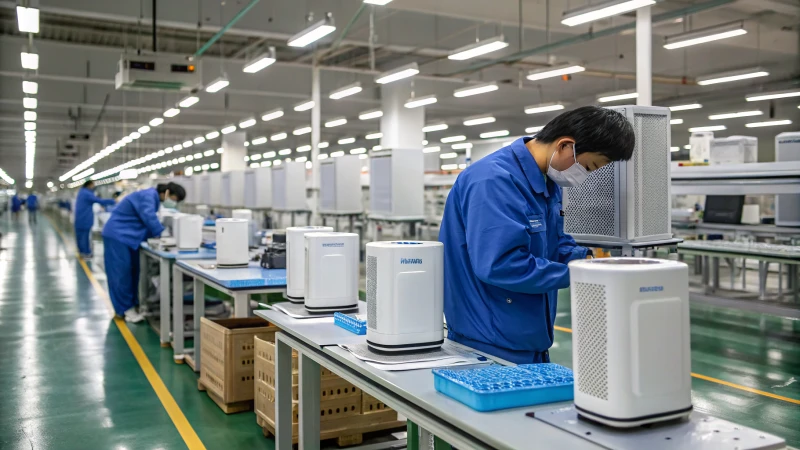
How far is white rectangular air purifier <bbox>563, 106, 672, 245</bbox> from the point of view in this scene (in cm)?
248

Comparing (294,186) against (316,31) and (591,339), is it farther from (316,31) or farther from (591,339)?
(591,339)

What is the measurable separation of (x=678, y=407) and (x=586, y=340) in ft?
0.79

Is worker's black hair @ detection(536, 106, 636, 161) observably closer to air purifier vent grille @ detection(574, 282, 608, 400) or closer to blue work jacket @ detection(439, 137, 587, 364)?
blue work jacket @ detection(439, 137, 587, 364)

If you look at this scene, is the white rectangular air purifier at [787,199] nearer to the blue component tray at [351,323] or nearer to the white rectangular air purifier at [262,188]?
the blue component tray at [351,323]

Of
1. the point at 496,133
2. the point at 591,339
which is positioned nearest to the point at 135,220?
the point at 591,339

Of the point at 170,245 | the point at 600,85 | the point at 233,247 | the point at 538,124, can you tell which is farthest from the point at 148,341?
the point at 538,124

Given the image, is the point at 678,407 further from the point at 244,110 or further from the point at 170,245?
the point at 244,110

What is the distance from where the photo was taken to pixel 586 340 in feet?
4.71

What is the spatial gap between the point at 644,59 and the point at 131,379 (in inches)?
200

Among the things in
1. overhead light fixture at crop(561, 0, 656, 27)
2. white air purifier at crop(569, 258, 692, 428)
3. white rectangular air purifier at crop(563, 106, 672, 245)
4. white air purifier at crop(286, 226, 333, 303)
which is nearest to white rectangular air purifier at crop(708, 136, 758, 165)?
overhead light fixture at crop(561, 0, 656, 27)

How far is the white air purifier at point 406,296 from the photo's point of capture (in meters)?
2.02

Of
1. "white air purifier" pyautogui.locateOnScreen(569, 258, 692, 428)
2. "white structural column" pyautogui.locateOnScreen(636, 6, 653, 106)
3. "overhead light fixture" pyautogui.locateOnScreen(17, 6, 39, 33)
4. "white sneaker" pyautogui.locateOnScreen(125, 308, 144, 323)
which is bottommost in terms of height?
"white sneaker" pyautogui.locateOnScreen(125, 308, 144, 323)

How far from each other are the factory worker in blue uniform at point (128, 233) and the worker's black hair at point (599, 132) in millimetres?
5665

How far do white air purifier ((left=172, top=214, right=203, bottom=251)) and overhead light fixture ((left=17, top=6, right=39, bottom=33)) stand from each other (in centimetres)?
210
